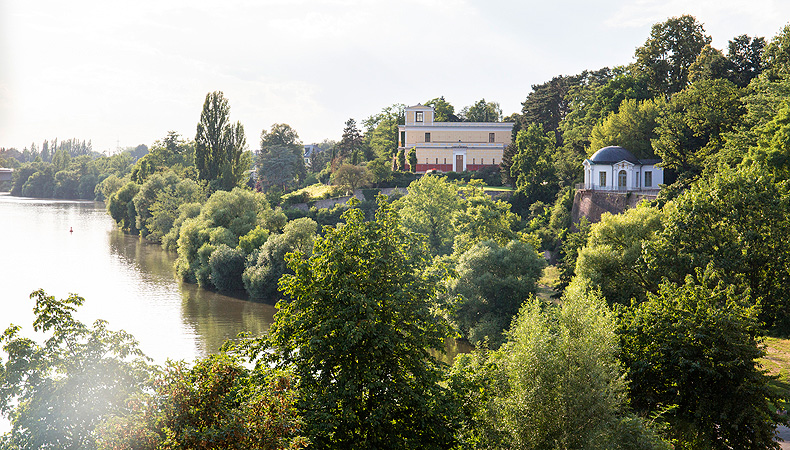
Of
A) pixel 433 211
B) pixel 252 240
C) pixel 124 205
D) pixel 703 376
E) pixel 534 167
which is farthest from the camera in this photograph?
pixel 124 205

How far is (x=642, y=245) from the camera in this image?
89.8 ft

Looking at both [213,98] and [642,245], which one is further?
[213,98]

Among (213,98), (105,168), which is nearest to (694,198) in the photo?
(213,98)

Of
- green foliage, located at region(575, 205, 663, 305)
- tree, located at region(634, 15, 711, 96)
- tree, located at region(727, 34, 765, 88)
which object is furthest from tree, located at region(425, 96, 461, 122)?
green foliage, located at region(575, 205, 663, 305)

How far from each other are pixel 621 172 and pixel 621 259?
69.6 feet

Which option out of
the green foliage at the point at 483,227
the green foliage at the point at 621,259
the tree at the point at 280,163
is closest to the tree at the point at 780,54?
the green foliage at the point at 621,259

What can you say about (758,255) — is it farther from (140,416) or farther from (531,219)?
(531,219)

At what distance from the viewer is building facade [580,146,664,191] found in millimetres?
47812

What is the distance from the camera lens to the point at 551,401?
14555 millimetres

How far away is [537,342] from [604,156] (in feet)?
118

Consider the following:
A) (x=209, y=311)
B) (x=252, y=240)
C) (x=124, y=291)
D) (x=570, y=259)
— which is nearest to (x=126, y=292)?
(x=124, y=291)

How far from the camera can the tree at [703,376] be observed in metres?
16.4

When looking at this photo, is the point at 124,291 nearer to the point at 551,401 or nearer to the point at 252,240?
the point at 252,240

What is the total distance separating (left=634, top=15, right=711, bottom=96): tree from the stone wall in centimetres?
1516
